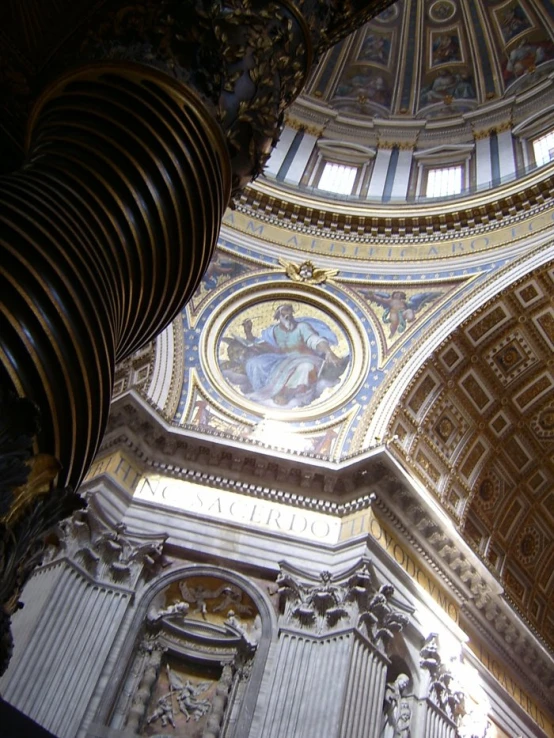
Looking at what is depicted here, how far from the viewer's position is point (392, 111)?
1838cm

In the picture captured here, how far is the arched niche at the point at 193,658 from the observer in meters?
9.02

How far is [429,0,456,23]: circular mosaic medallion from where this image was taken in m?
19.0

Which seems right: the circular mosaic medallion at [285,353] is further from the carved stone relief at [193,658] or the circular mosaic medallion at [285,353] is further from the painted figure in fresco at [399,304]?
the carved stone relief at [193,658]

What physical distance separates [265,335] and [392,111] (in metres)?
7.41


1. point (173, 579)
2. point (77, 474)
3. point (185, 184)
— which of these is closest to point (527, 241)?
point (173, 579)

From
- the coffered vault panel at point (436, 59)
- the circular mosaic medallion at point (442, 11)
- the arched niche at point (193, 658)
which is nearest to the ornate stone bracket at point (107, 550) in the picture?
the arched niche at point (193, 658)

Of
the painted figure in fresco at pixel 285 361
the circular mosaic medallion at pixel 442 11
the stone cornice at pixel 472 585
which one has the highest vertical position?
the circular mosaic medallion at pixel 442 11

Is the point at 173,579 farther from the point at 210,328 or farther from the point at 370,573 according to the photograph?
the point at 210,328

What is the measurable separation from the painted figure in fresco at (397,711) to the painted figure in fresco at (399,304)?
6043 millimetres

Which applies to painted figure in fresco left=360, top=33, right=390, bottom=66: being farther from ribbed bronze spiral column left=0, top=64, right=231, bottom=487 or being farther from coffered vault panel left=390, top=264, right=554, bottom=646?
ribbed bronze spiral column left=0, top=64, right=231, bottom=487

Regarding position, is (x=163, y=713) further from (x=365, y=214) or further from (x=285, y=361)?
(x=365, y=214)

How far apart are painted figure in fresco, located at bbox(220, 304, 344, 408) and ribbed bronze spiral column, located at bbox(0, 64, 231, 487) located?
8.45 m

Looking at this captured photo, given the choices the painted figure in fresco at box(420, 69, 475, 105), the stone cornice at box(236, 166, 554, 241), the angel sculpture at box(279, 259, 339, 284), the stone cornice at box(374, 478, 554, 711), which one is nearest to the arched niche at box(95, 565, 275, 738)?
the stone cornice at box(374, 478, 554, 711)

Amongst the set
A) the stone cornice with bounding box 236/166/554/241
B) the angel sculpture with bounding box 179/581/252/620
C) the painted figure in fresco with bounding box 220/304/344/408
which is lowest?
the angel sculpture with bounding box 179/581/252/620
